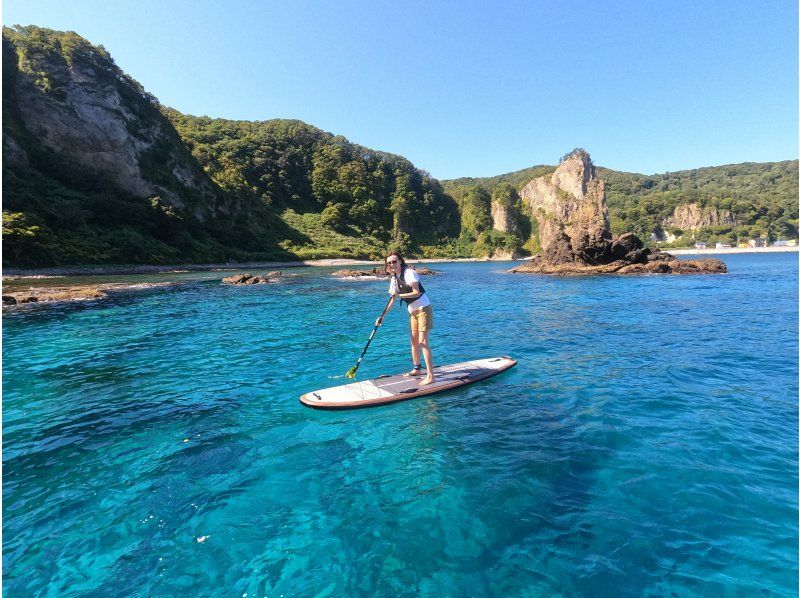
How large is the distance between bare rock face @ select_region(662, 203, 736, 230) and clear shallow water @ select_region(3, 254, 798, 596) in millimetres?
164845

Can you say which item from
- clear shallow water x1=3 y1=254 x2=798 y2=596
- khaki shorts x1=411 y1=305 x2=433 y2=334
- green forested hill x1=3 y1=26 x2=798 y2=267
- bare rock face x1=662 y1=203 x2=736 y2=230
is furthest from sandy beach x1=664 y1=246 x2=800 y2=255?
khaki shorts x1=411 y1=305 x2=433 y2=334

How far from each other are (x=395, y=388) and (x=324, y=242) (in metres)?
93.0

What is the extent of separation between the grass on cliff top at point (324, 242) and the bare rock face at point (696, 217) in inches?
4525

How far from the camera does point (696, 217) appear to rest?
→ 13912 cm

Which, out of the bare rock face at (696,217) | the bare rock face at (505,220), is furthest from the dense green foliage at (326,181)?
the bare rock face at (696,217)

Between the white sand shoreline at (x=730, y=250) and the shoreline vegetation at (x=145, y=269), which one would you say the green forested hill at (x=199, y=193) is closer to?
the shoreline vegetation at (x=145, y=269)

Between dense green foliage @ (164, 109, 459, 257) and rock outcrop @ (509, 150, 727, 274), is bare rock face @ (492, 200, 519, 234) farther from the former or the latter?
rock outcrop @ (509, 150, 727, 274)

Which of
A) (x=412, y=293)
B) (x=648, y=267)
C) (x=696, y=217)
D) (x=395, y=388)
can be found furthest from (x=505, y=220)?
(x=395, y=388)

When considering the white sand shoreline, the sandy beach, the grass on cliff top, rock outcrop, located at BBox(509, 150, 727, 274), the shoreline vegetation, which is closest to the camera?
the shoreline vegetation

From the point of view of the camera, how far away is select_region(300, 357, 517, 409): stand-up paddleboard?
312 inches

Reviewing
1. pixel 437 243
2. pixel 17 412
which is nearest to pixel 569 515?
pixel 17 412

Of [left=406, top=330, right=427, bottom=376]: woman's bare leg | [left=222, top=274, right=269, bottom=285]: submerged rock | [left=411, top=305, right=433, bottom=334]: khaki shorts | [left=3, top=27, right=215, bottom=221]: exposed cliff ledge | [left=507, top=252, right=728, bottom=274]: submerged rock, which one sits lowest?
[left=507, top=252, right=728, bottom=274]: submerged rock

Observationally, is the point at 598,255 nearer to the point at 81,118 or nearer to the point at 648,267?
the point at 648,267

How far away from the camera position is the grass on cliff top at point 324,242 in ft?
283
